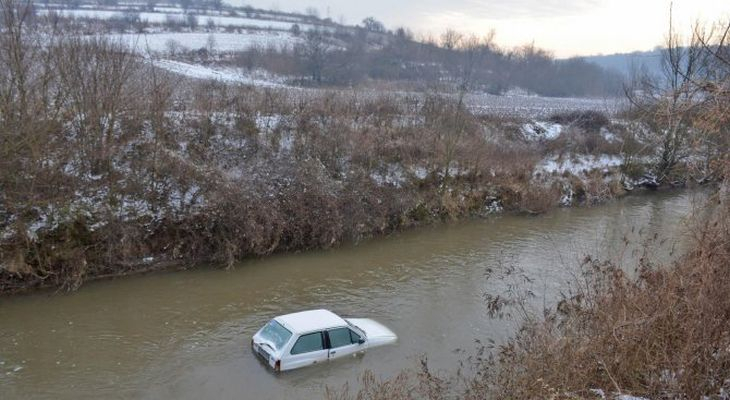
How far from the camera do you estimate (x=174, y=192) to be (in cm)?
2141

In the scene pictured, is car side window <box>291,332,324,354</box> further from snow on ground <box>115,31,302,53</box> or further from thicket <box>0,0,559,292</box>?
snow on ground <box>115,31,302,53</box>

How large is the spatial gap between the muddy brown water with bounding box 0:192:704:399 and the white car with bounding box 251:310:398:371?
268 mm

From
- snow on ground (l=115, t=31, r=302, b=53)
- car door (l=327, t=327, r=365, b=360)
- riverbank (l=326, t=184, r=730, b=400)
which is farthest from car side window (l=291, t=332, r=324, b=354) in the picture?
snow on ground (l=115, t=31, r=302, b=53)

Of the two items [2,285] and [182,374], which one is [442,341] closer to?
[182,374]

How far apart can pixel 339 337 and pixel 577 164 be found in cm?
2653

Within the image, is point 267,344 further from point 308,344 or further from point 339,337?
point 339,337

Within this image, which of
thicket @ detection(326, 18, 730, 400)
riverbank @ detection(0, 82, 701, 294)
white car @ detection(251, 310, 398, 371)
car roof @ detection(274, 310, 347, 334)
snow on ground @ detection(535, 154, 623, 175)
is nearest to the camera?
thicket @ detection(326, 18, 730, 400)

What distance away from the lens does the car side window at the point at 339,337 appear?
42.8 feet

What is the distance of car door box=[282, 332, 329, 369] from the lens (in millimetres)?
12391

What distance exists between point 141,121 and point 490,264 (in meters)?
16.0

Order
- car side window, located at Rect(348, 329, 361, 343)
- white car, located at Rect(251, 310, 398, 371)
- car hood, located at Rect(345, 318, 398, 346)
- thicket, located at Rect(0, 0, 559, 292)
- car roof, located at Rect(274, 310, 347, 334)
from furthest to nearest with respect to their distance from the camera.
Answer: thicket, located at Rect(0, 0, 559, 292), car hood, located at Rect(345, 318, 398, 346), car side window, located at Rect(348, 329, 361, 343), car roof, located at Rect(274, 310, 347, 334), white car, located at Rect(251, 310, 398, 371)

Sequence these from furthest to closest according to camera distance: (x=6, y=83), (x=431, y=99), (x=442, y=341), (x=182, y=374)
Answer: (x=431, y=99), (x=6, y=83), (x=442, y=341), (x=182, y=374)

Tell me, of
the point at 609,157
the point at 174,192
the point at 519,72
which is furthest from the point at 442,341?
the point at 519,72

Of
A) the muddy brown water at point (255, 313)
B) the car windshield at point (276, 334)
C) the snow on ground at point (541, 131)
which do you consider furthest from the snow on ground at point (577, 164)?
the car windshield at point (276, 334)
